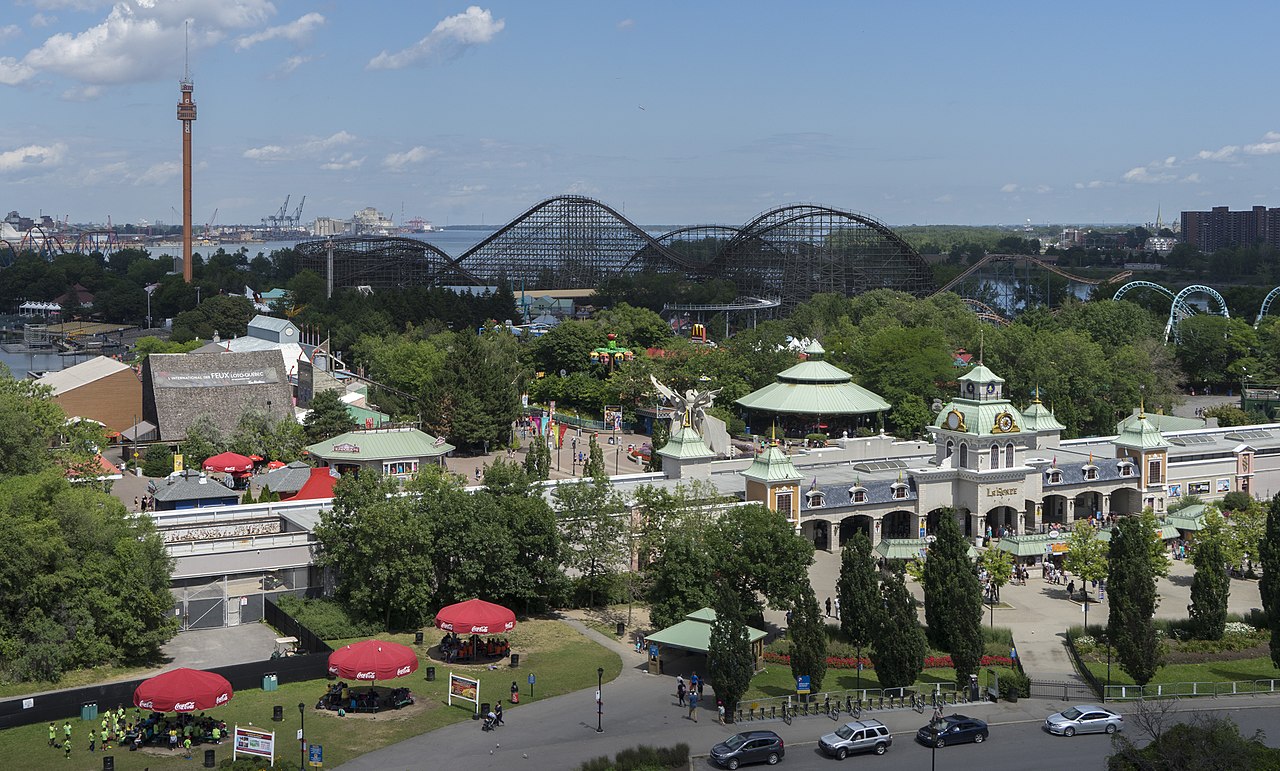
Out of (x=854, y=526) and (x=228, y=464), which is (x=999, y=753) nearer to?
(x=854, y=526)

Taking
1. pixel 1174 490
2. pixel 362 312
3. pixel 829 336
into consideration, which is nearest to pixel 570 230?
pixel 362 312

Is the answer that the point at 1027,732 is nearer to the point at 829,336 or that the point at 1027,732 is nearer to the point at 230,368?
the point at 230,368

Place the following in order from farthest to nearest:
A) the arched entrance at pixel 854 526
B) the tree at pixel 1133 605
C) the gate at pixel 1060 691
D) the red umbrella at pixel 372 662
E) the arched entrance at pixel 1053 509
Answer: the arched entrance at pixel 1053 509
the arched entrance at pixel 854 526
the gate at pixel 1060 691
the tree at pixel 1133 605
the red umbrella at pixel 372 662

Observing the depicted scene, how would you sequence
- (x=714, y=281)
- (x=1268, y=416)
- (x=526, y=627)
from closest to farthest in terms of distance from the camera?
(x=526, y=627) < (x=1268, y=416) < (x=714, y=281)


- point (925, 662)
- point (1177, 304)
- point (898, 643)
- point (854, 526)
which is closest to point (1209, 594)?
point (925, 662)

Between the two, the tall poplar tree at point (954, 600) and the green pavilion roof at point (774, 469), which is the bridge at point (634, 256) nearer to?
the green pavilion roof at point (774, 469)

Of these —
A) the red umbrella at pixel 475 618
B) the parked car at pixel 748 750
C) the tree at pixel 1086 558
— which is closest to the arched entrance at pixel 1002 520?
the tree at pixel 1086 558

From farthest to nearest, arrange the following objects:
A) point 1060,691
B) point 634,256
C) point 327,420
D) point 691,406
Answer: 1. point 634,256
2. point 327,420
3. point 691,406
4. point 1060,691
